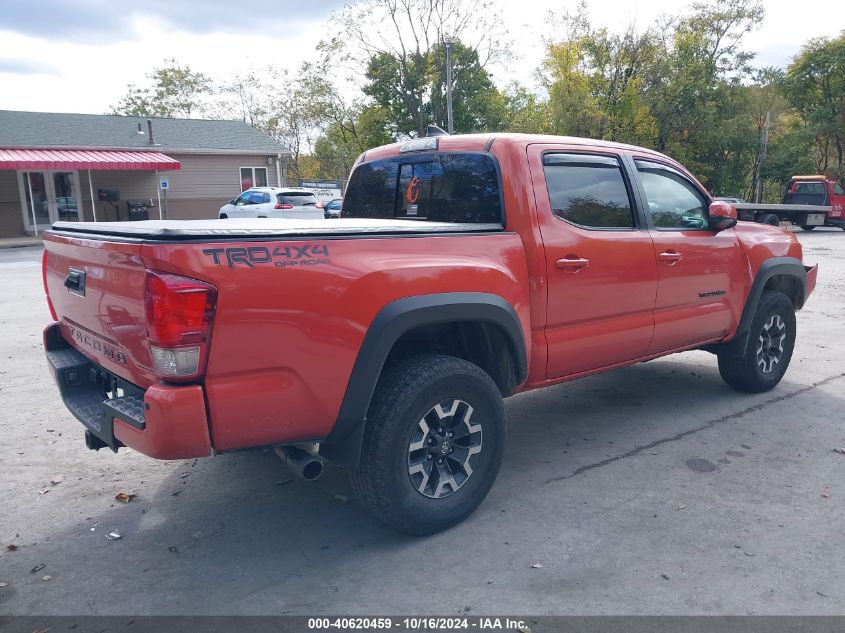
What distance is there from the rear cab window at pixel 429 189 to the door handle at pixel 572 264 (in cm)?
42

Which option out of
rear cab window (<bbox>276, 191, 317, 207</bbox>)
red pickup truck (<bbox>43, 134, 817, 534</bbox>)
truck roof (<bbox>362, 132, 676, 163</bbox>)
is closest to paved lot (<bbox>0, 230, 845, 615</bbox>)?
red pickup truck (<bbox>43, 134, 817, 534</bbox>)

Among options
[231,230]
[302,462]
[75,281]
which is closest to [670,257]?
[302,462]

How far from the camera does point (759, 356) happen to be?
5.45m

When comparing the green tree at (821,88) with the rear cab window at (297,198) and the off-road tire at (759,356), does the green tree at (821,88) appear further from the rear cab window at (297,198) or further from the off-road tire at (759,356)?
the off-road tire at (759,356)

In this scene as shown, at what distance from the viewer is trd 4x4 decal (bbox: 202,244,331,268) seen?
2.53 metres

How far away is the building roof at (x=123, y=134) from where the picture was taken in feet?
85.5

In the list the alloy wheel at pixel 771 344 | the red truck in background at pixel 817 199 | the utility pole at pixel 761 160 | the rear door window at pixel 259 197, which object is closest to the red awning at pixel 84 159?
the rear door window at pixel 259 197

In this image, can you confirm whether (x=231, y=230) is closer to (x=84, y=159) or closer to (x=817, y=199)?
(x=84, y=159)

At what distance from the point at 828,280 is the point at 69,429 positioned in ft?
41.4

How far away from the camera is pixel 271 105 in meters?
51.1

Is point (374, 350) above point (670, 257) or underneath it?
underneath

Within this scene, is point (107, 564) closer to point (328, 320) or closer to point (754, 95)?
point (328, 320)

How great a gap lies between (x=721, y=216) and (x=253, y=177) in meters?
28.3

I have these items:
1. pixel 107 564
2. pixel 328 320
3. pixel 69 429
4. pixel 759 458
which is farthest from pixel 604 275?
pixel 69 429
